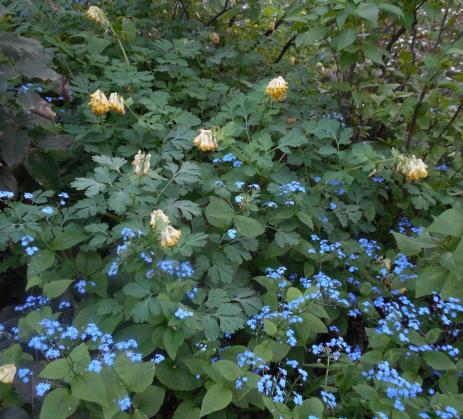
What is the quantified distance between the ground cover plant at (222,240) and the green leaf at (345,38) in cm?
2

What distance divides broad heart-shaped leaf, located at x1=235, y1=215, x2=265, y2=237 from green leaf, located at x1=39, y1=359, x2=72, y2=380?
2.45 ft

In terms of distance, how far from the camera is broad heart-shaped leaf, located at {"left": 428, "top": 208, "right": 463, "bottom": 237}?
1538 millimetres

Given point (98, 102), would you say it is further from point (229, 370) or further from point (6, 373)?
point (229, 370)

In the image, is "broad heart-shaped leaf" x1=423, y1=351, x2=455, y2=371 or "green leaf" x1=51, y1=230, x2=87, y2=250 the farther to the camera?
"green leaf" x1=51, y1=230, x2=87, y2=250

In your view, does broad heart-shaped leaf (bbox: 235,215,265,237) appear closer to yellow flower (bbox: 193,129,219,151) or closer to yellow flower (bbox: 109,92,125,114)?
yellow flower (bbox: 193,129,219,151)

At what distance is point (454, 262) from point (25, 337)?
58.5 inches

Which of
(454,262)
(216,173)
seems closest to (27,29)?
(216,173)

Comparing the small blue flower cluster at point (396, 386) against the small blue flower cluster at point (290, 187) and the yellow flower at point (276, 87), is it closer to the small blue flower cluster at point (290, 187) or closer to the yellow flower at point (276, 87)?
the small blue flower cluster at point (290, 187)

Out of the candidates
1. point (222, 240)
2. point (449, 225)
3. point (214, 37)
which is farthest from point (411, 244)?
point (214, 37)

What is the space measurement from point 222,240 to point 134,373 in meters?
0.65

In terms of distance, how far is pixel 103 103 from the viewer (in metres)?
1.94

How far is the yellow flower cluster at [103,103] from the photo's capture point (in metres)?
1.93

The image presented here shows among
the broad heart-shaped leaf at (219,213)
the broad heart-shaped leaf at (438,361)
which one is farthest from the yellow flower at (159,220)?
the broad heart-shaped leaf at (438,361)

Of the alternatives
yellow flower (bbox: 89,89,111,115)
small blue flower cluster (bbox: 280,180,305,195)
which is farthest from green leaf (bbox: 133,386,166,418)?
yellow flower (bbox: 89,89,111,115)
